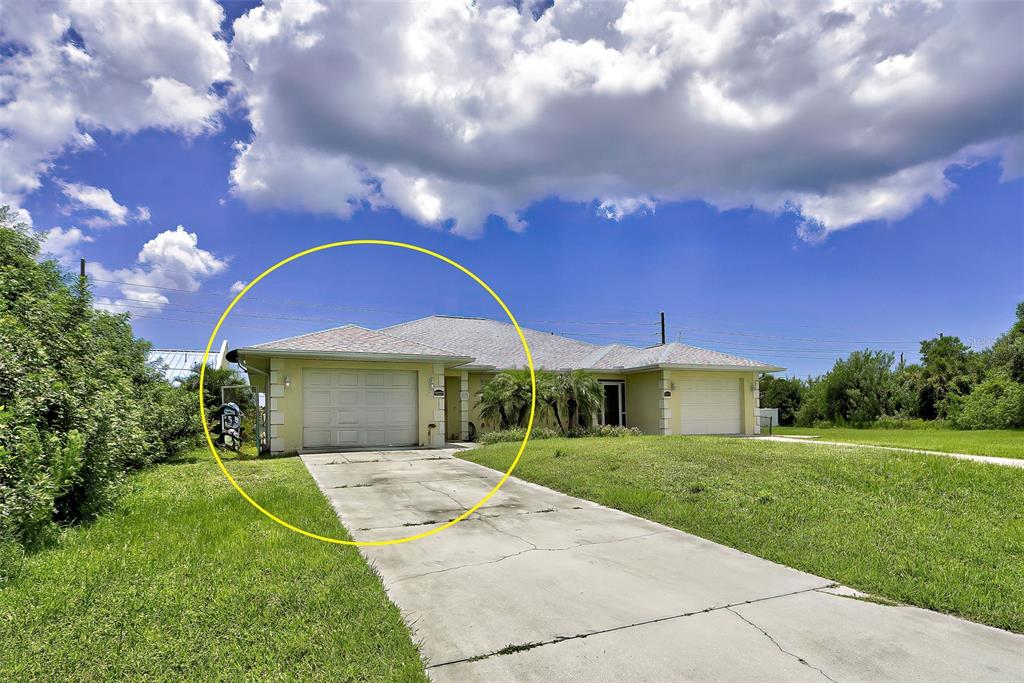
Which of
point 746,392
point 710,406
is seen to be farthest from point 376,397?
point 746,392

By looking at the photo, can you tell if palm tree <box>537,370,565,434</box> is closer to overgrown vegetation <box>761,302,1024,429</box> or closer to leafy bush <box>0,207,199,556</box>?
leafy bush <box>0,207,199,556</box>

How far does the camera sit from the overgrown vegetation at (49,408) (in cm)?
479

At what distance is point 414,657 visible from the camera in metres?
3.02

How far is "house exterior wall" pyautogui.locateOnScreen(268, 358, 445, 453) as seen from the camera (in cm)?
1341

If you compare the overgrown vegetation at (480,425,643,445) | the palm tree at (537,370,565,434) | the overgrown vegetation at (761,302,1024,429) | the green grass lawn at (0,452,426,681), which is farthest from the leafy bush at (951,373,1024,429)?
the green grass lawn at (0,452,426,681)

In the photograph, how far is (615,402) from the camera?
20.1 metres

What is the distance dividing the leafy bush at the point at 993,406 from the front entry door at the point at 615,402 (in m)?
13.9

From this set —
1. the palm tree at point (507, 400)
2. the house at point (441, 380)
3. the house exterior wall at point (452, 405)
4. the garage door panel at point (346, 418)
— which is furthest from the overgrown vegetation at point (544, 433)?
the garage door panel at point (346, 418)

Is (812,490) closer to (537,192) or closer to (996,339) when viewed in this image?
(537,192)

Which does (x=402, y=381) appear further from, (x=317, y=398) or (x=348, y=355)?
(x=317, y=398)

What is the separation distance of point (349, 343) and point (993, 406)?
23552 mm

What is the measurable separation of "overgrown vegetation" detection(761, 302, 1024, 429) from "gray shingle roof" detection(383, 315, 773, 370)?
10660 millimetres

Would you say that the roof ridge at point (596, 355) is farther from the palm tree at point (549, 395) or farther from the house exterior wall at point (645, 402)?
the palm tree at point (549, 395)

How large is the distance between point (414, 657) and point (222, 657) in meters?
1.00
